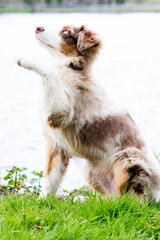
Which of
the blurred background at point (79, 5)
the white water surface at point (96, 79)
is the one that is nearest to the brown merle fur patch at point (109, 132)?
the white water surface at point (96, 79)

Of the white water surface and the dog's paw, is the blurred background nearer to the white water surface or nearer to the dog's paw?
the white water surface

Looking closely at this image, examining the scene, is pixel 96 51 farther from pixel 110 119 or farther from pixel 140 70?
pixel 140 70

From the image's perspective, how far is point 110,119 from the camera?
12.0 feet

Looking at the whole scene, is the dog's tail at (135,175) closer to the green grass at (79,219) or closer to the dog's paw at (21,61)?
the green grass at (79,219)

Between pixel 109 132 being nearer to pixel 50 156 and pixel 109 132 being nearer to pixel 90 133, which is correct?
pixel 90 133

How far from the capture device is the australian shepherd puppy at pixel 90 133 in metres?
3.55

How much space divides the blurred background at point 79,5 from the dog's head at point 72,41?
39080 millimetres

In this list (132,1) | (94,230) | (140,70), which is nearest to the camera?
(94,230)

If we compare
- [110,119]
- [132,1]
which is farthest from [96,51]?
[132,1]

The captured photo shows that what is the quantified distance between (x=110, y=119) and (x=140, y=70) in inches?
404

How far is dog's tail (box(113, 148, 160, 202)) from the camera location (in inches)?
139

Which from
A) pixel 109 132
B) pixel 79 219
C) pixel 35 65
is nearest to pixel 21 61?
pixel 35 65

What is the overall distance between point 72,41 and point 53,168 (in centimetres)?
128

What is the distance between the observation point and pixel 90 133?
3602 mm
